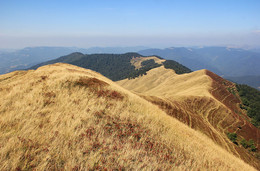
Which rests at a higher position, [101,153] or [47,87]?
[47,87]

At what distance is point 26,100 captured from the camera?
9.78 meters

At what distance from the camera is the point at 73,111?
8.91 meters

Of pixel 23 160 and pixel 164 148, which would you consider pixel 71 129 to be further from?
pixel 164 148

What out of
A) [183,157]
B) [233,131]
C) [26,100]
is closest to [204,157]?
[183,157]

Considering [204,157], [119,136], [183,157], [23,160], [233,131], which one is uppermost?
[23,160]

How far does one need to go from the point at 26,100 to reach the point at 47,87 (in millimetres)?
2495

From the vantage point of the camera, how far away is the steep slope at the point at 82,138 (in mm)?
5375

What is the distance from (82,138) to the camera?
6.63 m

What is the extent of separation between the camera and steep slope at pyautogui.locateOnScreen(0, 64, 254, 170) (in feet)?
17.6

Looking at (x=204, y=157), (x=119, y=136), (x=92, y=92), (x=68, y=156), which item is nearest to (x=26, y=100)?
(x=92, y=92)

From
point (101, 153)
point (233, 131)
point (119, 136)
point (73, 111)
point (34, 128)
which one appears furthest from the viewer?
point (233, 131)

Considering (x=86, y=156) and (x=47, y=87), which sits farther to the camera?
(x=47, y=87)

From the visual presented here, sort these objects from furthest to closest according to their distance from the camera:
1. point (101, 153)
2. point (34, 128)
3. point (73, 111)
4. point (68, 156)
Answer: point (73, 111), point (34, 128), point (101, 153), point (68, 156)

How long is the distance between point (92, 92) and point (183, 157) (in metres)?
8.70
